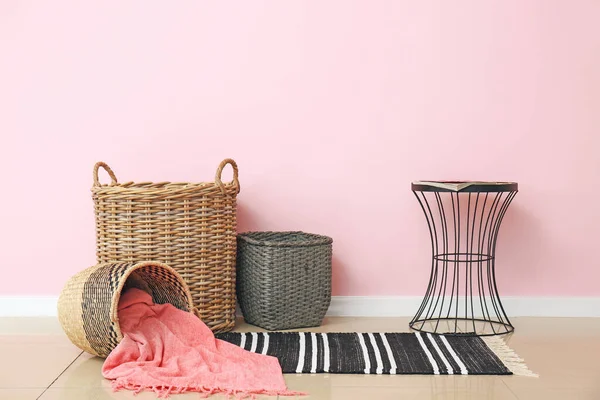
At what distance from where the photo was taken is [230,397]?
2.14 metres

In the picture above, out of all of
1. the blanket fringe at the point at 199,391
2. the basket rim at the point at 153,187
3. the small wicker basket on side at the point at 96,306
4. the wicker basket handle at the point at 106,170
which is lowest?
the blanket fringe at the point at 199,391

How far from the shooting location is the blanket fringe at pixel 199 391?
7.04 feet

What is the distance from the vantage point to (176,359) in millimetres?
2383

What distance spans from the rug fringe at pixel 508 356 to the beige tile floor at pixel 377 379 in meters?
0.03

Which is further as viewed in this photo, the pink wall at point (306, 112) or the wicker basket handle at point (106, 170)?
the pink wall at point (306, 112)

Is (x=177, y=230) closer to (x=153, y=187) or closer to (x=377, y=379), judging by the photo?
(x=153, y=187)

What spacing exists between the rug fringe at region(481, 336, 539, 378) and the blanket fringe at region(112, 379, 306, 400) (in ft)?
2.43

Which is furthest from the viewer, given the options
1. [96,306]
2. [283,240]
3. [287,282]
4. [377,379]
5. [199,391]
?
[283,240]

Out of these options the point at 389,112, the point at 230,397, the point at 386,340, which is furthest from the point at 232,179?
the point at 230,397

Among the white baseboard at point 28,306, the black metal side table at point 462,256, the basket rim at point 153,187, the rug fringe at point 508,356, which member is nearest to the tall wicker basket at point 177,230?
the basket rim at point 153,187

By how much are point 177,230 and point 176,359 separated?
60 centimetres

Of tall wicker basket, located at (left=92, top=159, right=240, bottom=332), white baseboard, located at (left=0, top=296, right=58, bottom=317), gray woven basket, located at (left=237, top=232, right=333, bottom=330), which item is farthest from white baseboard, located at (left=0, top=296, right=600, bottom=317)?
white baseboard, located at (left=0, top=296, right=58, bottom=317)

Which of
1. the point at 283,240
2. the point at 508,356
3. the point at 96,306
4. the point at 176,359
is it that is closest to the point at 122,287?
the point at 96,306

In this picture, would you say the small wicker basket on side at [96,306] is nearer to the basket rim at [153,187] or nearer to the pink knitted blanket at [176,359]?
the pink knitted blanket at [176,359]
